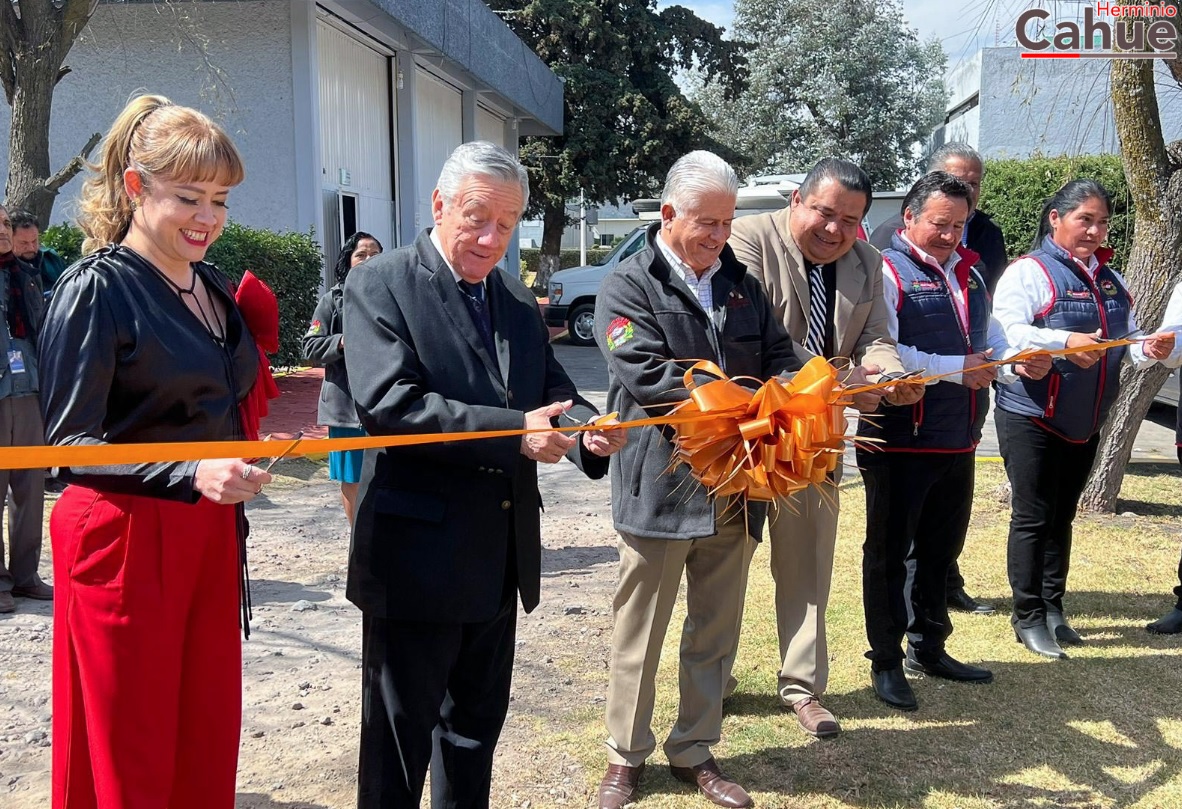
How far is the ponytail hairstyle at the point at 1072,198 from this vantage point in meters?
4.62

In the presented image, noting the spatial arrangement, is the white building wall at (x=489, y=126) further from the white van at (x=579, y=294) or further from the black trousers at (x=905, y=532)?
the black trousers at (x=905, y=532)

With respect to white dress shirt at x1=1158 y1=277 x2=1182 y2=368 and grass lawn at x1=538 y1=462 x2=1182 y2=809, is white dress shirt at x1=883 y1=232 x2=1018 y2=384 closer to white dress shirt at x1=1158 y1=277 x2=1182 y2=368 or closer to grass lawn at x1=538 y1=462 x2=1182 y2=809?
white dress shirt at x1=1158 y1=277 x2=1182 y2=368

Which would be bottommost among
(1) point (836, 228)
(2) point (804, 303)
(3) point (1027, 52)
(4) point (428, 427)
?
(4) point (428, 427)

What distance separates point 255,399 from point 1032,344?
3.44m

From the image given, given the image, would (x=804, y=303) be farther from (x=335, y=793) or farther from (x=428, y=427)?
(x=335, y=793)

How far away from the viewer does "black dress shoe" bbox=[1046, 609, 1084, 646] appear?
16.4 feet

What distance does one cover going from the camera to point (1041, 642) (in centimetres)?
484

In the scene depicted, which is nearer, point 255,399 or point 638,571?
point 255,399

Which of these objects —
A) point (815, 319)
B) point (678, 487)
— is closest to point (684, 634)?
point (678, 487)

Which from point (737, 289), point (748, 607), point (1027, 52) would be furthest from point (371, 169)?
point (737, 289)

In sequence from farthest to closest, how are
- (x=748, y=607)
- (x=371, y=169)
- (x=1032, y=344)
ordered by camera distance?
(x=371, y=169), (x=748, y=607), (x=1032, y=344)

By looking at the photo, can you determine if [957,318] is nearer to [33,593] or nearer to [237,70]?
[33,593]

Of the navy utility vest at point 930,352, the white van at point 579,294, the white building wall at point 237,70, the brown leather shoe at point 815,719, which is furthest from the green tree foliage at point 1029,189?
the brown leather shoe at point 815,719

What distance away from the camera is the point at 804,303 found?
12.8 ft
